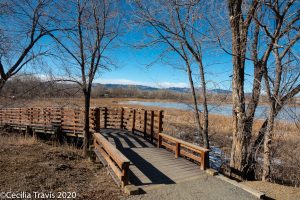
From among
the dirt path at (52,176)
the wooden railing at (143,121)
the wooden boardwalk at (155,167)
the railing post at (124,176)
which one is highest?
the wooden railing at (143,121)

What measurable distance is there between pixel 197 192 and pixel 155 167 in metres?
2.07

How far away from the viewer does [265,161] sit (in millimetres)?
8492

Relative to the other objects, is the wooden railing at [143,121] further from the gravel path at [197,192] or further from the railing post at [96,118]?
the gravel path at [197,192]

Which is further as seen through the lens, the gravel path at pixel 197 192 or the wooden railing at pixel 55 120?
the wooden railing at pixel 55 120

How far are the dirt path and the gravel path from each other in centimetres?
78

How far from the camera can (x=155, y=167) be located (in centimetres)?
792

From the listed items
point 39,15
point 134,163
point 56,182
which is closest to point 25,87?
point 39,15

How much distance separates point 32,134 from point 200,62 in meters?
13.0

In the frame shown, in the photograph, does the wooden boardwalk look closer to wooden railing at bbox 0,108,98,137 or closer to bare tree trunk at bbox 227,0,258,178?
bare tree trunk at bbox 227,0,258,178

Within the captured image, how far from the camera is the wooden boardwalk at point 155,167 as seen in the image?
6.87 meters

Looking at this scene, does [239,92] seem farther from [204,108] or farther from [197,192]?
[197,192]

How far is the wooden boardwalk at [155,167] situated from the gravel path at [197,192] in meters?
0.39

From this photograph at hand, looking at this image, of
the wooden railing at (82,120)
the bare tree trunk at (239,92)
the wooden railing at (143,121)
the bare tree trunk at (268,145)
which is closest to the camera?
the bare tree trunk at (268,145)

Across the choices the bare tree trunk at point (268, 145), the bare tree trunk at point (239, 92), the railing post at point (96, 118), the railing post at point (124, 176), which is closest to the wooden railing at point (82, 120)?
the railing post at point (96, 118)
